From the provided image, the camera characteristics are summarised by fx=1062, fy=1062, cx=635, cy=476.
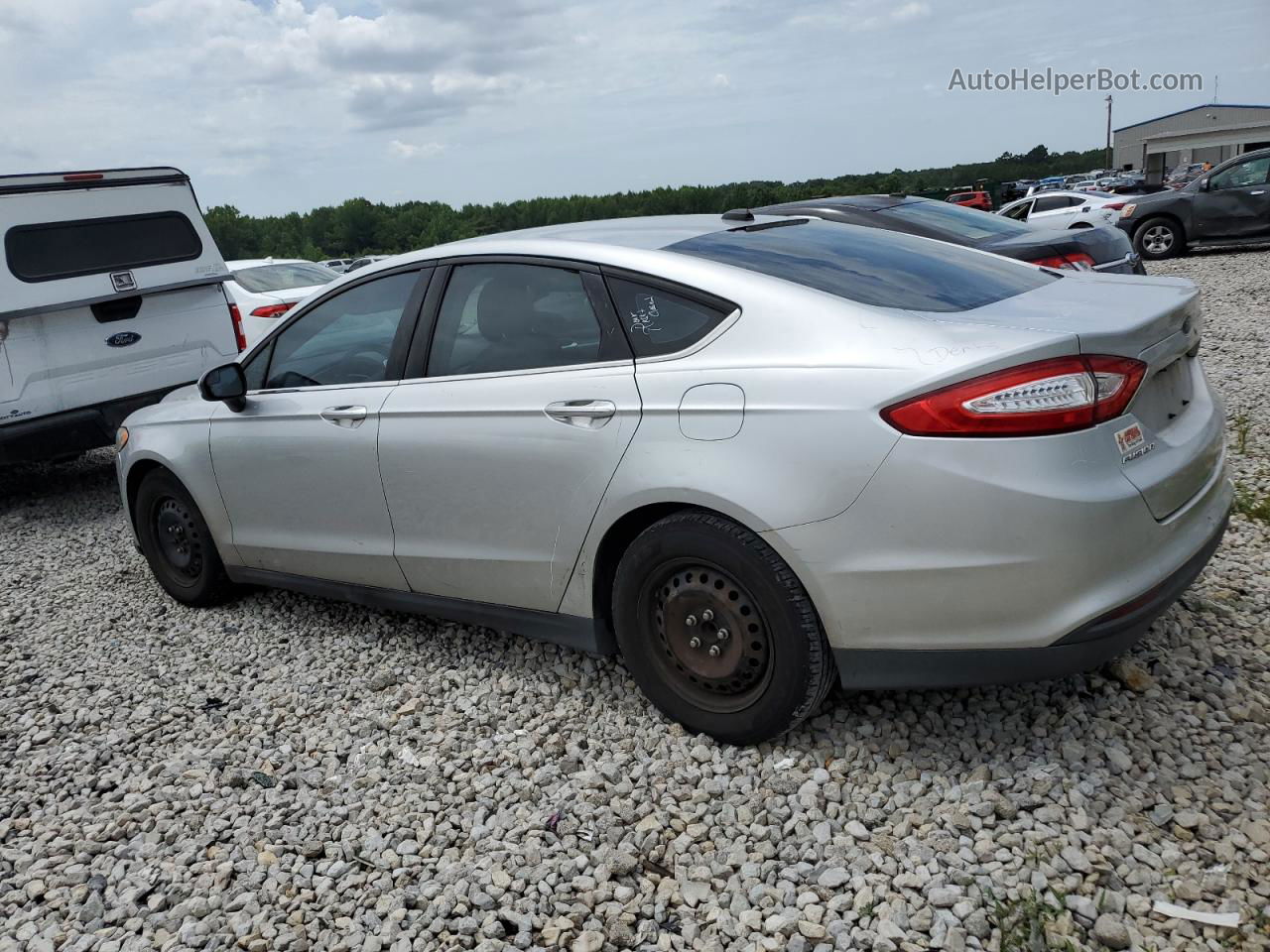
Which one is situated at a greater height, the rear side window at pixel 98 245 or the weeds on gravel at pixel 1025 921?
the rear side window at pixel 98 245

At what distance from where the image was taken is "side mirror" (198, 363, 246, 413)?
4.34 m

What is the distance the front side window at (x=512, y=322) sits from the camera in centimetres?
336

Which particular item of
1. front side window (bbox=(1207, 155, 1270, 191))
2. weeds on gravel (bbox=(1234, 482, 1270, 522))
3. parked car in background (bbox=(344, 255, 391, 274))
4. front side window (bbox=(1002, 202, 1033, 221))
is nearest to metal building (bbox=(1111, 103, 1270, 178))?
front side window (bbox=(1002, 202, 1033, 221))

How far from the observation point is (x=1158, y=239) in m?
17.3

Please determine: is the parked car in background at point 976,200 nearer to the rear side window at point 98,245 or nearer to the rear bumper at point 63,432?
the rear side window at point 98,245

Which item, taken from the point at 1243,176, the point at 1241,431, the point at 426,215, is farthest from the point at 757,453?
the point at 426,215

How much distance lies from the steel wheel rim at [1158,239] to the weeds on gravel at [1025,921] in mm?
17193

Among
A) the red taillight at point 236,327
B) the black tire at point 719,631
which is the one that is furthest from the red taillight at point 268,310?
the black tire at point 719,631

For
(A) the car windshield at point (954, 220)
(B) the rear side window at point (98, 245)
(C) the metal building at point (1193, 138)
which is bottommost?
(C) the metal building at point (1193, 138)

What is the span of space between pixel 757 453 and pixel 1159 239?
17.0 meters

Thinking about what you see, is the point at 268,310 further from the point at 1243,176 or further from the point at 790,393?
the point at 1243,176

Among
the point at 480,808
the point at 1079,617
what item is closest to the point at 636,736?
the point at 480,808

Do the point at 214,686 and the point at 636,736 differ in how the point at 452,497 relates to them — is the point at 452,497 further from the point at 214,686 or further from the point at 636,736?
the point at 214,686

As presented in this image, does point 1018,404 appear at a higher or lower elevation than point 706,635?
higher
